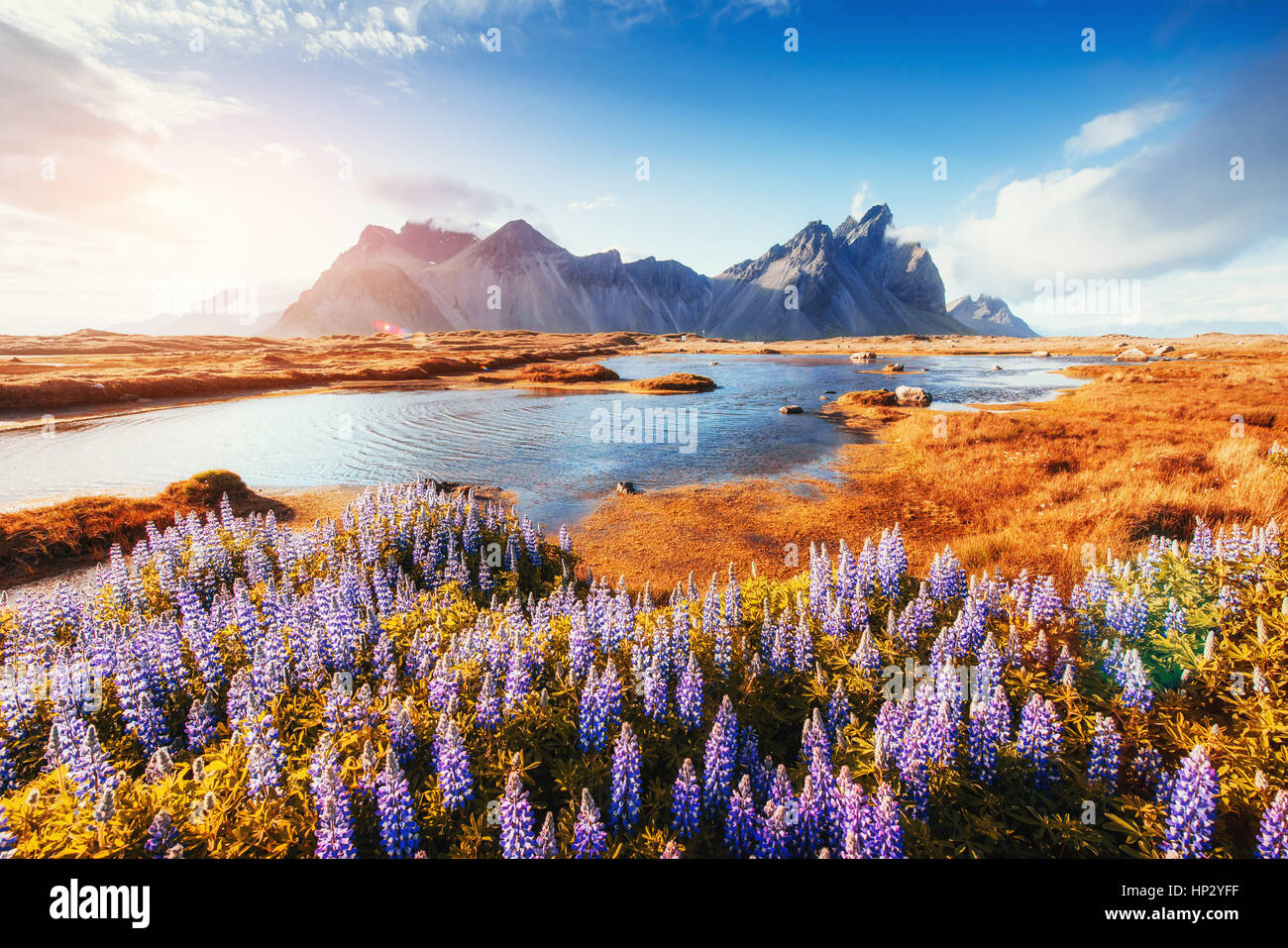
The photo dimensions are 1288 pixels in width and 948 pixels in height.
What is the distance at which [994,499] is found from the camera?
20.0 m

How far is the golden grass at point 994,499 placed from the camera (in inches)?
530

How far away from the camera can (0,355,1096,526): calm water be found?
24.0 m

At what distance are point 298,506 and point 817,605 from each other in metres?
20.7

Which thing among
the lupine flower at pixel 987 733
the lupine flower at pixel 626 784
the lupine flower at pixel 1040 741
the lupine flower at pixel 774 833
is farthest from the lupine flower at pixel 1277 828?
the lupine flower at pixel 626 784

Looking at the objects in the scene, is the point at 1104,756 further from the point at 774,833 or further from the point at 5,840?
the point at 5,840

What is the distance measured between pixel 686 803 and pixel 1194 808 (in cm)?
383

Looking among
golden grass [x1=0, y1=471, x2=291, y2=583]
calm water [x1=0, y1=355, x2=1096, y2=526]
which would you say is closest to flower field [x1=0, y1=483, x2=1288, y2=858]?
golden grass [x1=0, y1=471, x2=291, y2=583]

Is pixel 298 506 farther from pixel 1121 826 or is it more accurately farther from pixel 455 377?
pixel 455 377

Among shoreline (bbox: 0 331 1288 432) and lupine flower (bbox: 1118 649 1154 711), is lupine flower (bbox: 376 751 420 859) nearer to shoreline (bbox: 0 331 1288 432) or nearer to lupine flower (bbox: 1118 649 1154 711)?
lupine flower (bbox: 1118 649 1154 711)

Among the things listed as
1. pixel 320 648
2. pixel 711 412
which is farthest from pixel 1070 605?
pixel 711 412

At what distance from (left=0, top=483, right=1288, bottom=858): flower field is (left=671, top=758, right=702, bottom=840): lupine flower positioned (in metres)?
0.03

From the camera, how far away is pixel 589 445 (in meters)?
32.2

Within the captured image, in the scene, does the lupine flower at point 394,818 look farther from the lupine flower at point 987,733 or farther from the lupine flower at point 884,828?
the lupine flower at point 987,733

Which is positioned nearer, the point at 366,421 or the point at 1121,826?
the point at 1121,826
